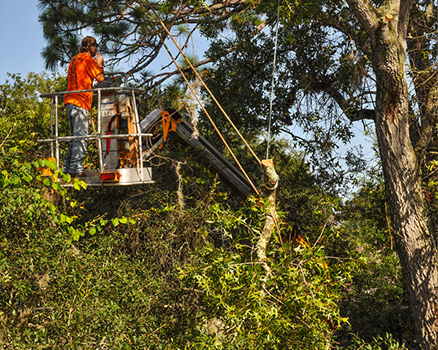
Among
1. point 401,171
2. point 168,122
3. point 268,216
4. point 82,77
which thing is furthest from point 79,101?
point 401,171

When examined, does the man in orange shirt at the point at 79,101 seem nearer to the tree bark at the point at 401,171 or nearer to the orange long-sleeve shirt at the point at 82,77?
the orange long-sleeve shirt at the point at 82,77

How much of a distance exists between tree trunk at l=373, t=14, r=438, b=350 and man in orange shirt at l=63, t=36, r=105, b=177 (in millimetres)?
4145

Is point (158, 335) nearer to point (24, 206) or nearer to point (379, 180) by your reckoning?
point (24, 206)

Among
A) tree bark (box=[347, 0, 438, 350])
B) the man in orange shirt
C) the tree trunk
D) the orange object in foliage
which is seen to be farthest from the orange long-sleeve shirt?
the tree trunk

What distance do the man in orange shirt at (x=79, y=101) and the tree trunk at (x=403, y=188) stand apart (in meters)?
4.14

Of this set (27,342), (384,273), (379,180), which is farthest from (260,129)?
(27,342)

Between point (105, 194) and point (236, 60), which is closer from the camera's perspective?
point (105, 194)

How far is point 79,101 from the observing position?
741 centimetres

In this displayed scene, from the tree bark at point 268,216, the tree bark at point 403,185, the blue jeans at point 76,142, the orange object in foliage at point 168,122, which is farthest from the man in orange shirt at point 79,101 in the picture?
the tree bark at point 403,185

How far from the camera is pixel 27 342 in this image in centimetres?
575

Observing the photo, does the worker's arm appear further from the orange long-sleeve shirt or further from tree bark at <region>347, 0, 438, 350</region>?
tree bark at <region>347, 0, 438, 350</region>

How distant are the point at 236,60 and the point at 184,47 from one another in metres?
3.39

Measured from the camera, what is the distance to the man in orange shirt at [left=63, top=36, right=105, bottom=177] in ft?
24.0

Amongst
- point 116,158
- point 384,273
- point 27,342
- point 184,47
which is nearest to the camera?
point 27,342
